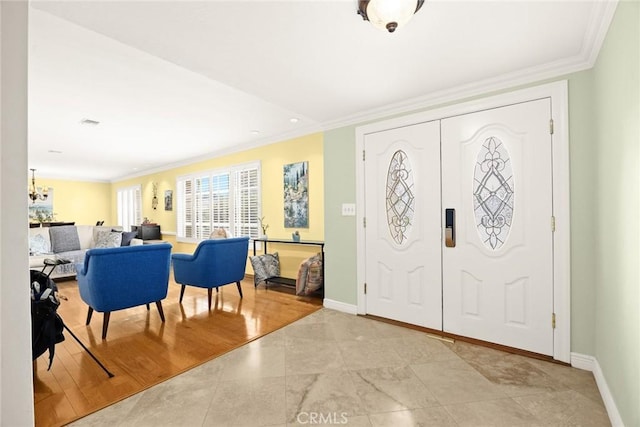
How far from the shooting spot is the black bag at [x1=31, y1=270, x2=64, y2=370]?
189 cm

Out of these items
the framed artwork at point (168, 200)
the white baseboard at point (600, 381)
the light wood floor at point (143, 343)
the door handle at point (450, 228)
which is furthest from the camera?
the framed artwork at point (168, 200)

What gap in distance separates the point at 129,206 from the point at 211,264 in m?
6.79

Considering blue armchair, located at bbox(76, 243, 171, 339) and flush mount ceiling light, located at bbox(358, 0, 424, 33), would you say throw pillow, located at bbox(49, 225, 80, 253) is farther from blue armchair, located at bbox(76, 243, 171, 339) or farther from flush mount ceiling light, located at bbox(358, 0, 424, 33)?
flush mount ceiling light, located at bbox(358, 0, 424, 33)

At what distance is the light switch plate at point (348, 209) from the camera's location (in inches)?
Result: 132

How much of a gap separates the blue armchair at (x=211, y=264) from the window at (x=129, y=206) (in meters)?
5.52

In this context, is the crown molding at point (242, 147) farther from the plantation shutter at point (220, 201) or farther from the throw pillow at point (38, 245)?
the throw pillow at point (38, 245)

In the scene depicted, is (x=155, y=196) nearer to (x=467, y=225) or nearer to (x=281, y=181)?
(x=281, y=181)

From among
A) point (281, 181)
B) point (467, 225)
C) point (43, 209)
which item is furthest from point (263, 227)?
point (43, 209)

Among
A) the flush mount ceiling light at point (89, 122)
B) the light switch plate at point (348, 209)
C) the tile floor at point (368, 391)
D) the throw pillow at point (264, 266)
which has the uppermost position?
the flush mount ceiling light at point (89, 122)

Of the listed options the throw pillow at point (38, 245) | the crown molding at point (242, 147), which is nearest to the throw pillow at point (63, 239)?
the throw pillow at point (38, 245)

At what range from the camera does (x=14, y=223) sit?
3.33ft

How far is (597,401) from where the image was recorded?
1786mm

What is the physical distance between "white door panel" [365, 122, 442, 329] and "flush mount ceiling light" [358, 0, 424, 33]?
152 centimetres

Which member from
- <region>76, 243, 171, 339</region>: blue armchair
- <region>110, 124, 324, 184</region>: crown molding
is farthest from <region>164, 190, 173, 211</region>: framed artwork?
<region>76, 243, 171, 339</region>: blue armchair
